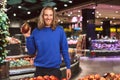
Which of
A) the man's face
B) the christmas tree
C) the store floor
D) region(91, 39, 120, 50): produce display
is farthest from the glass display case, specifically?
the man's face

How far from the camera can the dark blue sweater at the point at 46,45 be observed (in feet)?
12.1

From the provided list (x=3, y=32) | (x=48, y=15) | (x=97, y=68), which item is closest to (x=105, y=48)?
(x=97, y=68)

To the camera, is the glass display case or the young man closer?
the young man

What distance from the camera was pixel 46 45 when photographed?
12.1 feet

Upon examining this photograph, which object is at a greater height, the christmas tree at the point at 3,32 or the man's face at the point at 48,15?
the man's face at the point at 48,15

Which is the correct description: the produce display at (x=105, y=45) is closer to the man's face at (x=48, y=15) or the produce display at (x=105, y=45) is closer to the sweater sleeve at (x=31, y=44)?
the sweater sleeve at (x=31, y=44)

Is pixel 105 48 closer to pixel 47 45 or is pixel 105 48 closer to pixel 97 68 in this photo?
pixel 97 68

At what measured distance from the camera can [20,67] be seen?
7668 mm

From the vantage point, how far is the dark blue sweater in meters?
3.69

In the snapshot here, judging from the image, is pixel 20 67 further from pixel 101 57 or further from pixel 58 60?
pixel 101 57

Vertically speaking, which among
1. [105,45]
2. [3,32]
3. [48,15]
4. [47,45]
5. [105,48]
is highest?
[48,15]

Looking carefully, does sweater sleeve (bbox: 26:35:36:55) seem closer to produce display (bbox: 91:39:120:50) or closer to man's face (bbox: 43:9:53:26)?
man's face (bbox: 43:9:53:26)

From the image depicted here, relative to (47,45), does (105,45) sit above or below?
below

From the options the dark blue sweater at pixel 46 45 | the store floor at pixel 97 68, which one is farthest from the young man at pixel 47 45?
the store floor at pixel 97 68
